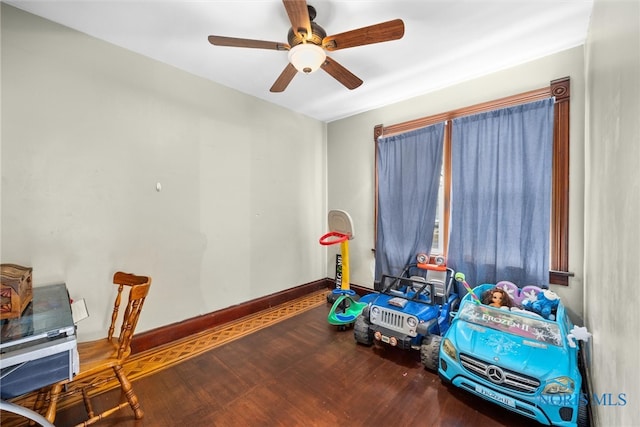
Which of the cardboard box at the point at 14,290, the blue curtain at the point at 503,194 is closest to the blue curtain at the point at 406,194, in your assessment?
the blue curtain at the point at 503,194

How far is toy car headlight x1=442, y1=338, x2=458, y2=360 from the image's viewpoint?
172 centimetres

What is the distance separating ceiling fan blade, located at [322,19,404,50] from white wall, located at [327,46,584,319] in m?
1.63

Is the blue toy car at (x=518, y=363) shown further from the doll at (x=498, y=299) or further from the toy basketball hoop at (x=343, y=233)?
the toy basketball hoop at (x=343, y=233)

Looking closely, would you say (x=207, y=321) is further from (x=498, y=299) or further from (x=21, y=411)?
(x=498, y=299)

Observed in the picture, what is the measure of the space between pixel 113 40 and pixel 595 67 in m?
3.64

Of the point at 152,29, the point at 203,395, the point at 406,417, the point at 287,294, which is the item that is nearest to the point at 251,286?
the point at 287,294

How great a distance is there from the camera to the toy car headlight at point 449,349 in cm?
172

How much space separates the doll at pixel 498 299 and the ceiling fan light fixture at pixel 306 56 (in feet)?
7.92

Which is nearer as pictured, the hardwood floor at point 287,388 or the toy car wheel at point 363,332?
the hardwood floor at point 287,388

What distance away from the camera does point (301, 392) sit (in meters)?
1.79

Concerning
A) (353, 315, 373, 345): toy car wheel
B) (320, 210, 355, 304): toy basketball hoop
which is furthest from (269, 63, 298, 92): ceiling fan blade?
(353, 315, 373, 345): toy car wheel

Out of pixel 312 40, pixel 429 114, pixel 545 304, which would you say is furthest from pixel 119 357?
pixel 429 114

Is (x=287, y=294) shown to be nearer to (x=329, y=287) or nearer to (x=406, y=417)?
(x=329, y=287)

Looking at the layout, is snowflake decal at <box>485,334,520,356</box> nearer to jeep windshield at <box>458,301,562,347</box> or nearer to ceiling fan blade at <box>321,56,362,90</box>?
jeep windshield at <box>458,301,562,347</box>
